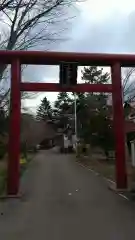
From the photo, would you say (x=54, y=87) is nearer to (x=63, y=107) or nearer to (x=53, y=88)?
(x=53, y=88)

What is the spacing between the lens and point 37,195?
15211 mm

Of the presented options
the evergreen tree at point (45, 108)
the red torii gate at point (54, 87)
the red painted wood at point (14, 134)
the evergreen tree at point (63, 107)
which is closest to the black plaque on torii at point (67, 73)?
the red torii gate at point (54, 87)

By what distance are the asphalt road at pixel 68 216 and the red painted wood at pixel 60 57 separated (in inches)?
198

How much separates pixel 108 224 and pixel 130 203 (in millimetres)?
3532

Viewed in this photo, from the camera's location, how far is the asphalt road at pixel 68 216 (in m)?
8.43

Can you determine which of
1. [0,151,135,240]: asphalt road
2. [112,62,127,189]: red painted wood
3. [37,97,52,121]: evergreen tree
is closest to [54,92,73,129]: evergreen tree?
[37,97,52,121]: evergreen tree

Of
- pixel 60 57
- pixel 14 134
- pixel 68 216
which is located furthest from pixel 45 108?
pixel 68 216

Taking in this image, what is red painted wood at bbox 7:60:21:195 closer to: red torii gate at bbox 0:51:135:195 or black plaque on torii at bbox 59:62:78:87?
red torii gate at bbox 0:51:135:195

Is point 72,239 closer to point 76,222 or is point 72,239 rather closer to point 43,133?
point 76,222

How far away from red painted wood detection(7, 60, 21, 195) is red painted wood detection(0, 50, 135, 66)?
1.14ft

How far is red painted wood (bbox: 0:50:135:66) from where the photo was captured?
52.6 feet

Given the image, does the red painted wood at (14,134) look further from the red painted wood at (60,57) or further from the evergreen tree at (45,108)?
the evergreen tree at (45,108)

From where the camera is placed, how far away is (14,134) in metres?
15.7

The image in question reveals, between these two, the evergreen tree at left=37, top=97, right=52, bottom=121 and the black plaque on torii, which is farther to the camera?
the evergreen tree at left=37, top=97, right=52, bottom=121
